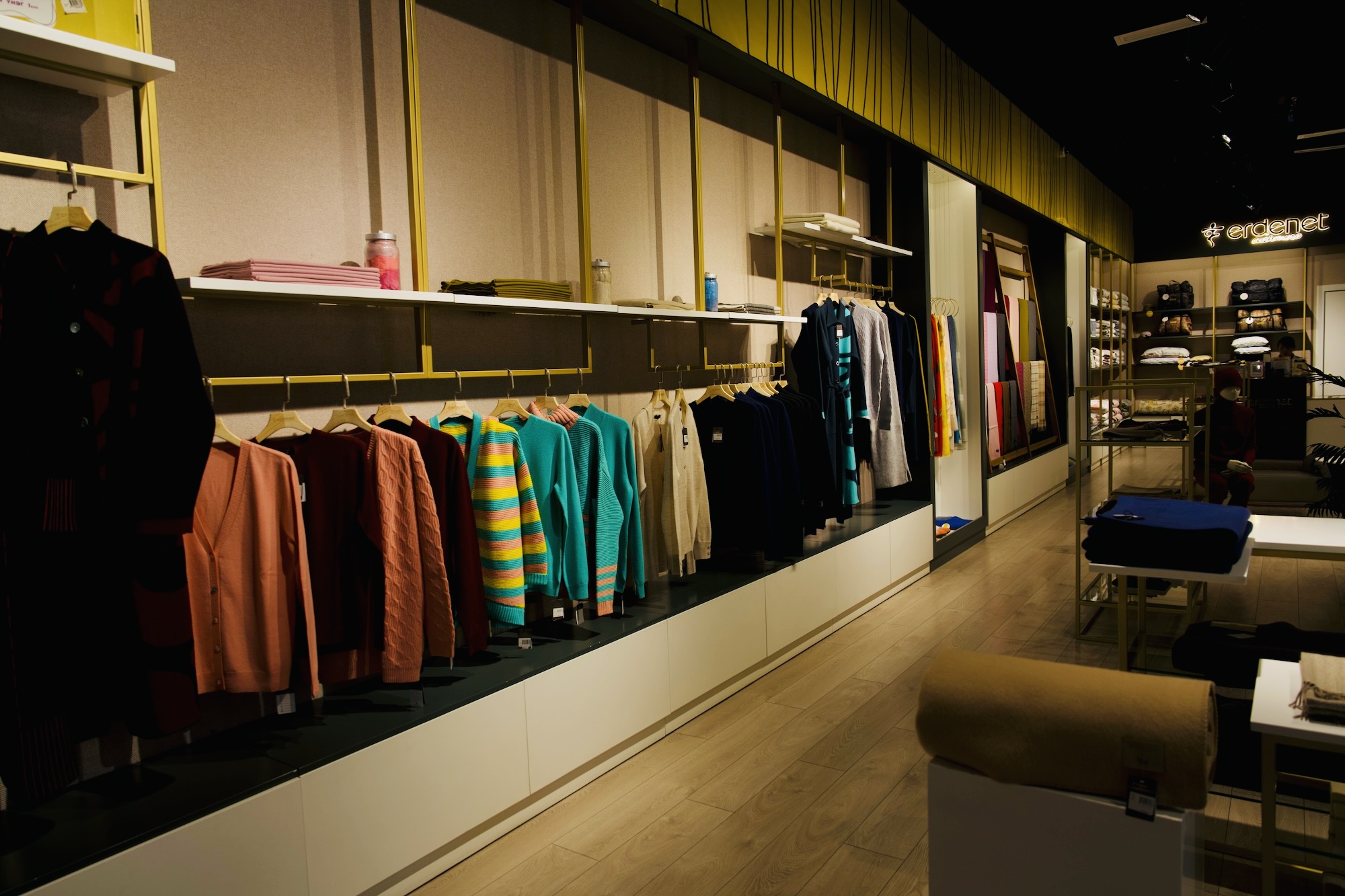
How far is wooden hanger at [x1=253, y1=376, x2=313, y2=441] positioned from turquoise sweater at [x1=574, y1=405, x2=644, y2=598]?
1.08m

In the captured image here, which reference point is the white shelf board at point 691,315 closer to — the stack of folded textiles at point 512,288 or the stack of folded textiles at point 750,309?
the stack of folded textiles at point 750,309

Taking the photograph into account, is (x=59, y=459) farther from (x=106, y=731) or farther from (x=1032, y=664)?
(x=1032, y=664)

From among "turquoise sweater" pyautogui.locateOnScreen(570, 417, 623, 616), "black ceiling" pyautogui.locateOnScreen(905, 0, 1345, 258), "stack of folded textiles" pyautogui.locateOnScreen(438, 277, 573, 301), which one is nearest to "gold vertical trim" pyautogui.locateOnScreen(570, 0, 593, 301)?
"stack of folded textiles" pyautogui.locateOnScreen(438, 277, 573, 301)

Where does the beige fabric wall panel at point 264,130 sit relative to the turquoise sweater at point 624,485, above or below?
above

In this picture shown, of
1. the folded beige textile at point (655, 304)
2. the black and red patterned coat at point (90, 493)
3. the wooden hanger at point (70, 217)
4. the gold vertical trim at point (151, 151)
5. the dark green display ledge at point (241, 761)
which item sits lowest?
the dark green display ledge at point (241, 761)

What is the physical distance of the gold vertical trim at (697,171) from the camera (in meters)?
4.01

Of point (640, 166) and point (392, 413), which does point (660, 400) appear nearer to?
point (640, 166)

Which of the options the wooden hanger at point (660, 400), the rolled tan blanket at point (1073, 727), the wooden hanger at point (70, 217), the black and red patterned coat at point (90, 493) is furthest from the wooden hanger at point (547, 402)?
the rolled tan blanket at point (1073, 727)

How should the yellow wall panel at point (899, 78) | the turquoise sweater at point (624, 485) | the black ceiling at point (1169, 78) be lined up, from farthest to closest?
1. the black ceiling at point (1169, 78)
2. the yellow wall panel at point (899, 78)
3. the turquoise sweater at point (624, 485)

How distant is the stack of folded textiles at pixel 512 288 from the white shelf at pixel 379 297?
0.03m

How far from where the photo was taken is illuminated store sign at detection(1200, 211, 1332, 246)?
12.4 m

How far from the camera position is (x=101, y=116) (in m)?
2.21

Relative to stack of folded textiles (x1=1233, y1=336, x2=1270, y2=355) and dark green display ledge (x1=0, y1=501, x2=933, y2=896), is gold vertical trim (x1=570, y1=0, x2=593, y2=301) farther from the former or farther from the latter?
stack of folded textiles (x1=1233, y1=336, x2=1270, y2=355)

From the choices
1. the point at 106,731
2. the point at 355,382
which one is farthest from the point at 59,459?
the point at 355,382
